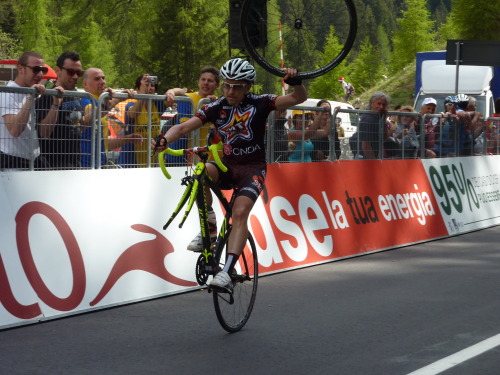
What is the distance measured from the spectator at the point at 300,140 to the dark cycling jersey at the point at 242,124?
13.3 feet

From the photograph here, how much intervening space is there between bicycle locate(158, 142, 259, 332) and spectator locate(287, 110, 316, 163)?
4236 mm

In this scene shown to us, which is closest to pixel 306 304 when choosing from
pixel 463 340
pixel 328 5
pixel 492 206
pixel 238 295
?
pixel 238 295

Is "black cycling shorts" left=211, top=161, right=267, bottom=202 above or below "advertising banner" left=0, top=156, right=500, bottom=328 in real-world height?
above

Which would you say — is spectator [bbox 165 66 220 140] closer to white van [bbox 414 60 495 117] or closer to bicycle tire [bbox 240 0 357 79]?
bicycle tire [bbox 240 0 357 79]

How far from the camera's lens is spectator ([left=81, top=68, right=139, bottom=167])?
9727mm

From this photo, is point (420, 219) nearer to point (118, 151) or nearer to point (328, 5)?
point (328, 5)

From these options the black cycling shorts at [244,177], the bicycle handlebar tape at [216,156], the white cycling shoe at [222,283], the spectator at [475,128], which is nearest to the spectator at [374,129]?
the spectator at [475,128]

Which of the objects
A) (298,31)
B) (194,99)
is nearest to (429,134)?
(298,31)

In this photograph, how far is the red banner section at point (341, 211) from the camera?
11727mm

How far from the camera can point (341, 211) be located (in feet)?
42.5

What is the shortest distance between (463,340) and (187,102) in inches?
182

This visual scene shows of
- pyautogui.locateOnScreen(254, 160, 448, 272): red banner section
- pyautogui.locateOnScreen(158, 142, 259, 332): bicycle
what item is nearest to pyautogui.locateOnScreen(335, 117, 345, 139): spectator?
pyautogui.locateOnScreen(254, 160, 448, 272): red banner section

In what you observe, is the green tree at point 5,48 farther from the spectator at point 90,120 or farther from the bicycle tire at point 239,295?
the bicycle tire at point 239,295

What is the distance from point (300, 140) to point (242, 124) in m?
4.35
